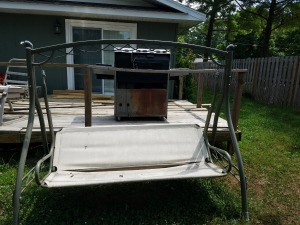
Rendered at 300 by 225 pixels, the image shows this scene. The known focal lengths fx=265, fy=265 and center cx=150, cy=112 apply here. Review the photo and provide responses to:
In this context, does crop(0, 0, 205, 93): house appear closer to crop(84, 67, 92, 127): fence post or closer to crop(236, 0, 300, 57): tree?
crop(84, 67, 92, 127): fence post

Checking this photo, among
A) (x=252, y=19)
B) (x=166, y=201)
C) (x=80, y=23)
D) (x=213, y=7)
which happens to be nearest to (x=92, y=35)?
(x=80, y=23)

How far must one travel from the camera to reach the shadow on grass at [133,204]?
244cm

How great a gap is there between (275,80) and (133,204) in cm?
812

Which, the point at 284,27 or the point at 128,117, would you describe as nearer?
the point at 128,117

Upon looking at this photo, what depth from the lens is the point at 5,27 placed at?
277 inches

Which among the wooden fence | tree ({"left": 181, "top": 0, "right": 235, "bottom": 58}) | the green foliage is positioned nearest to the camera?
the wooden fence

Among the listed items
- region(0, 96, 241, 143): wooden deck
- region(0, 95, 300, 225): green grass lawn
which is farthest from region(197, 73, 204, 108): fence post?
region(0, 95, 300, 225): green grass lawn

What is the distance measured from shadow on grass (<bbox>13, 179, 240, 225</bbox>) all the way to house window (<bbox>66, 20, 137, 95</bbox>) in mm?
5142

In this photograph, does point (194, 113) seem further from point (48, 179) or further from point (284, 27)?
point (284, 27)

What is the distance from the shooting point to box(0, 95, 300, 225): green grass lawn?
246cm

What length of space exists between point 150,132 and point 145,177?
2.48ft

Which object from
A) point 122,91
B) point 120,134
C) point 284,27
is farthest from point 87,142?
point 284,27

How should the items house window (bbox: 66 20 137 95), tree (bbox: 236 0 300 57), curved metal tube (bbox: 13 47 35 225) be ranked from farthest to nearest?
tree (bbox: 236 0 300 57) → house window (bbox: 66 20 137 95) → curved metal tube (bbox: 13 47 35 225)

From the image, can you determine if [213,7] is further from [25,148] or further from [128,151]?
[25,148]
